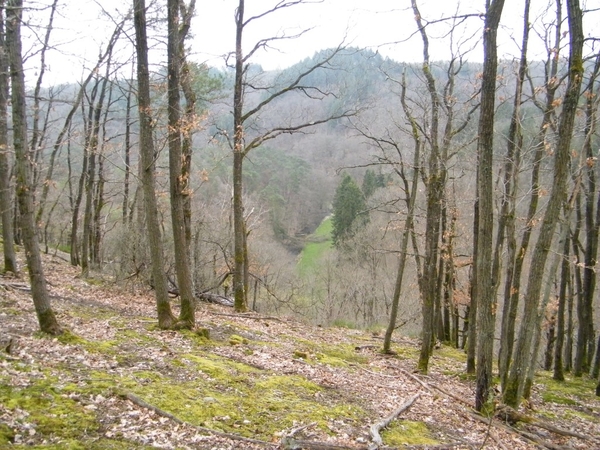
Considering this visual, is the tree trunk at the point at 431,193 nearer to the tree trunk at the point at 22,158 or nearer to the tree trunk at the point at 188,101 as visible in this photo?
the tree trunk at the point at 188,101

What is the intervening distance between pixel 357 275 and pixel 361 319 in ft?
12.1

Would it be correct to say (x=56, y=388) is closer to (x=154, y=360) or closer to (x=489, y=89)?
→ (x=154, y=360)

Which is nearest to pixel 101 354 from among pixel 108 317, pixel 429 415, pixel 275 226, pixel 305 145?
pixel 108 317

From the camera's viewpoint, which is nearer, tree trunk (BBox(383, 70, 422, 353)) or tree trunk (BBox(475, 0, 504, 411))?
tree trunk (BBox(475, 0, 504, 411))

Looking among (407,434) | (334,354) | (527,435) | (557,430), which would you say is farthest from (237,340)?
(557,430)

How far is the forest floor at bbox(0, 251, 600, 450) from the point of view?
4688 mm

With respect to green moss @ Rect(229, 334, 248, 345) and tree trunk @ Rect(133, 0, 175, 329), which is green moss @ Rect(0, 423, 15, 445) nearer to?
tree trunk @ Rect(133, 0, 175, 329)

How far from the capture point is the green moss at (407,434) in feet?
18.5

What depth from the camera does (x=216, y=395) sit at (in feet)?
19.7

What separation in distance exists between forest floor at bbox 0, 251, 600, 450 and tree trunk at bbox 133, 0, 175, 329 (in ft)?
2.14

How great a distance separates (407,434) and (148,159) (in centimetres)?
659

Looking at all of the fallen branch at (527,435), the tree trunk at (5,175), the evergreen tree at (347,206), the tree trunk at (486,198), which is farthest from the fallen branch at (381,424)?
the evergreen tree at (347,206)

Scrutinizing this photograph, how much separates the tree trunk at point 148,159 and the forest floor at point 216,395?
2.14ft

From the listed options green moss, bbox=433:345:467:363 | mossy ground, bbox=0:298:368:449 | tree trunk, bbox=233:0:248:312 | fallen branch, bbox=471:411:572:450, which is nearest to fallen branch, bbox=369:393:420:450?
mossy ground, bbox=0:298:368:449
